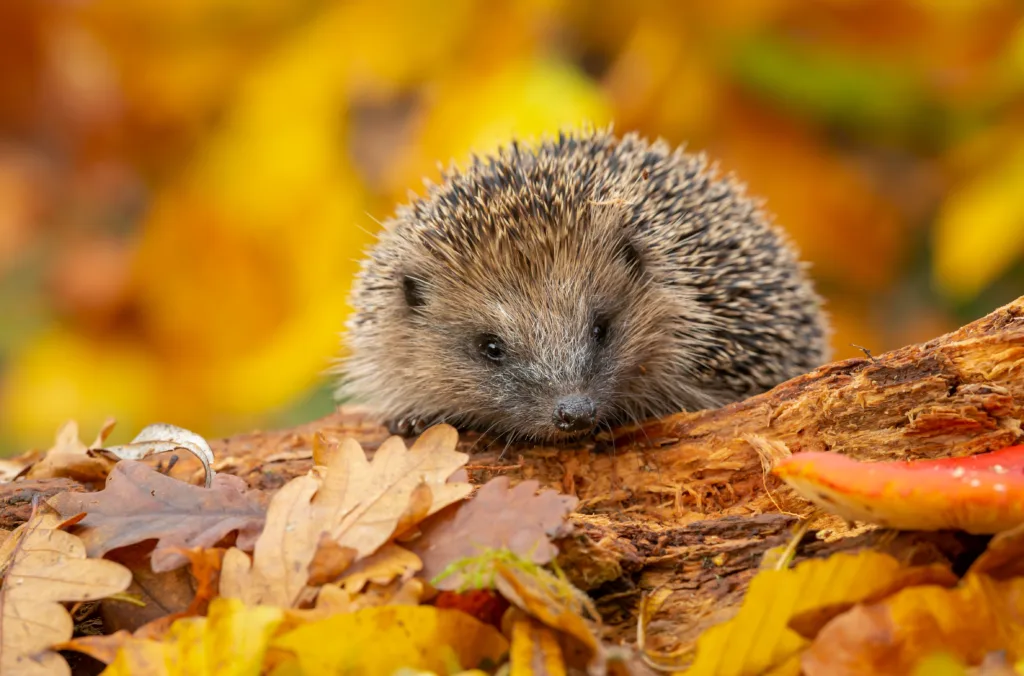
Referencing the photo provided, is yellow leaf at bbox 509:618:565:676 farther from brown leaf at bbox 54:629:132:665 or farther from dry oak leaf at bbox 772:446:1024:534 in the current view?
brown leaf at bbox 54:629:132:665

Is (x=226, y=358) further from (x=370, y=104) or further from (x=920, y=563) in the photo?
(x=920, y=563)

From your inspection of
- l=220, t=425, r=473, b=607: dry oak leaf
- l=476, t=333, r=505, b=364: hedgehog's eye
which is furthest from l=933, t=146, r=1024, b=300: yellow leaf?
l=220, t=425, r=473, b=607: dry oak leaf

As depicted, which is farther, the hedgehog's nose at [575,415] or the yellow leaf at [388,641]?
the hedgehog's nose at [575,415]

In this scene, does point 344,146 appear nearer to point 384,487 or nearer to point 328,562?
point 384,487

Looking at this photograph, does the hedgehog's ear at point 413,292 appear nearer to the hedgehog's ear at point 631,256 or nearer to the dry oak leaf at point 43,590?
the hedgehog's ear at point 631,256

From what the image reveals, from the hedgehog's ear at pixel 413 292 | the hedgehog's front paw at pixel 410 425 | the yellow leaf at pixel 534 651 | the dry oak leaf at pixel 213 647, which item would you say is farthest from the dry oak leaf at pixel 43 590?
the hedgehog's ear at pixel 413 292

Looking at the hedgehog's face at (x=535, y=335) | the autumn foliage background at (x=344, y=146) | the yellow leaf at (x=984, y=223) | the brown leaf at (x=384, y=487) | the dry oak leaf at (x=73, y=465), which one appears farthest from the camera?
the autumn foliage background at (x=344, y=146)
